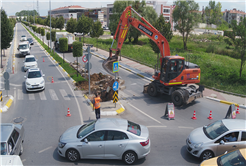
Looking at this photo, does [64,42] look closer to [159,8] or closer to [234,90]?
[234,90]

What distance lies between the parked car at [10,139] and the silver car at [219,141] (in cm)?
687

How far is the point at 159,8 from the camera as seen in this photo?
289ft

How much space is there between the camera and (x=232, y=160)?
6742 millimetres

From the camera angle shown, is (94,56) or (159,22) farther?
(94,56)

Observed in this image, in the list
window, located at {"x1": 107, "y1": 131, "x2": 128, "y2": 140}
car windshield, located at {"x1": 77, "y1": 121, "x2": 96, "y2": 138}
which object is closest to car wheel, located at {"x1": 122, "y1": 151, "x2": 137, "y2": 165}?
window, located at {"x1": 107, "y1": 131, "x2": 128, "y2": 140}

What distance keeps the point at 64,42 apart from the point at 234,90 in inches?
850

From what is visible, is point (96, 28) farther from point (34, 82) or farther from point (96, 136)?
point (96, 136)

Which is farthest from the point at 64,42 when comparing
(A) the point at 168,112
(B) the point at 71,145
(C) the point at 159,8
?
(C) the point at 159,8

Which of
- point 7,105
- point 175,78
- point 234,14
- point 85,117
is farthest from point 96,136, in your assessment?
point 234,14

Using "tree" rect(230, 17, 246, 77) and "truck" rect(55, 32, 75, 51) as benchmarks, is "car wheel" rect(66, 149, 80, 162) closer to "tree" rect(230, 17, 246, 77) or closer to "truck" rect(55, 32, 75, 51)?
"tree" rect(230, 17, 246, 77)

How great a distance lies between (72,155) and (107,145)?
1478 millimetres

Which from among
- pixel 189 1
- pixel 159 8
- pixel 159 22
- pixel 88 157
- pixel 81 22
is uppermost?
pixel 159 8

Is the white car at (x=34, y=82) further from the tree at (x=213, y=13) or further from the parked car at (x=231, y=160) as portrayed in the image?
the tree at (x=213, y=13)

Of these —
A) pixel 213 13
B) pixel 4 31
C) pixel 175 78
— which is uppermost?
pixel 213 13
